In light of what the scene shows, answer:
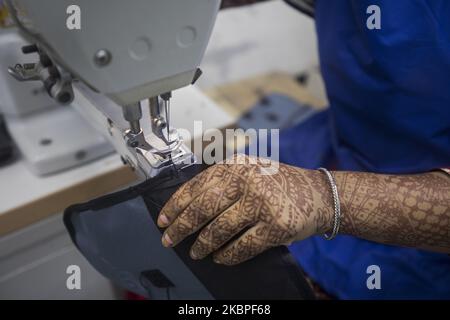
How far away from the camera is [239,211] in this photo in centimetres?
53

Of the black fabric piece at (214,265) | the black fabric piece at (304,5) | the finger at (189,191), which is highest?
the black fabric piece at (304,5)

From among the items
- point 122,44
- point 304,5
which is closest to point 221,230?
point 122,44

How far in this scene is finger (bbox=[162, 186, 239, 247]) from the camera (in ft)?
1.73

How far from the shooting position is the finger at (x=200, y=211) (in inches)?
20.8

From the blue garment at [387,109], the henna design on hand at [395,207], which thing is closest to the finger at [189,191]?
the henna design on hand at [395,207]

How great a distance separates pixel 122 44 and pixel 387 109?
0.58 metres

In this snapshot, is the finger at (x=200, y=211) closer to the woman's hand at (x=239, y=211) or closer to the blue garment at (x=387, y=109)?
the woman's hand at (x=239, y=211)

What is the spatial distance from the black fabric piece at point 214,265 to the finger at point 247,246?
3 centimetres

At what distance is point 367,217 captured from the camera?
0.62 m

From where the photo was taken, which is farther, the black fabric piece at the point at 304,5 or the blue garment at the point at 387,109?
the black fabric piece at the point at 304,5

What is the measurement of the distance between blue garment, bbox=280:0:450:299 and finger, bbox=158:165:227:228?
39 cm

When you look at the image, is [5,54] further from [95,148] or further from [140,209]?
[140,209]
